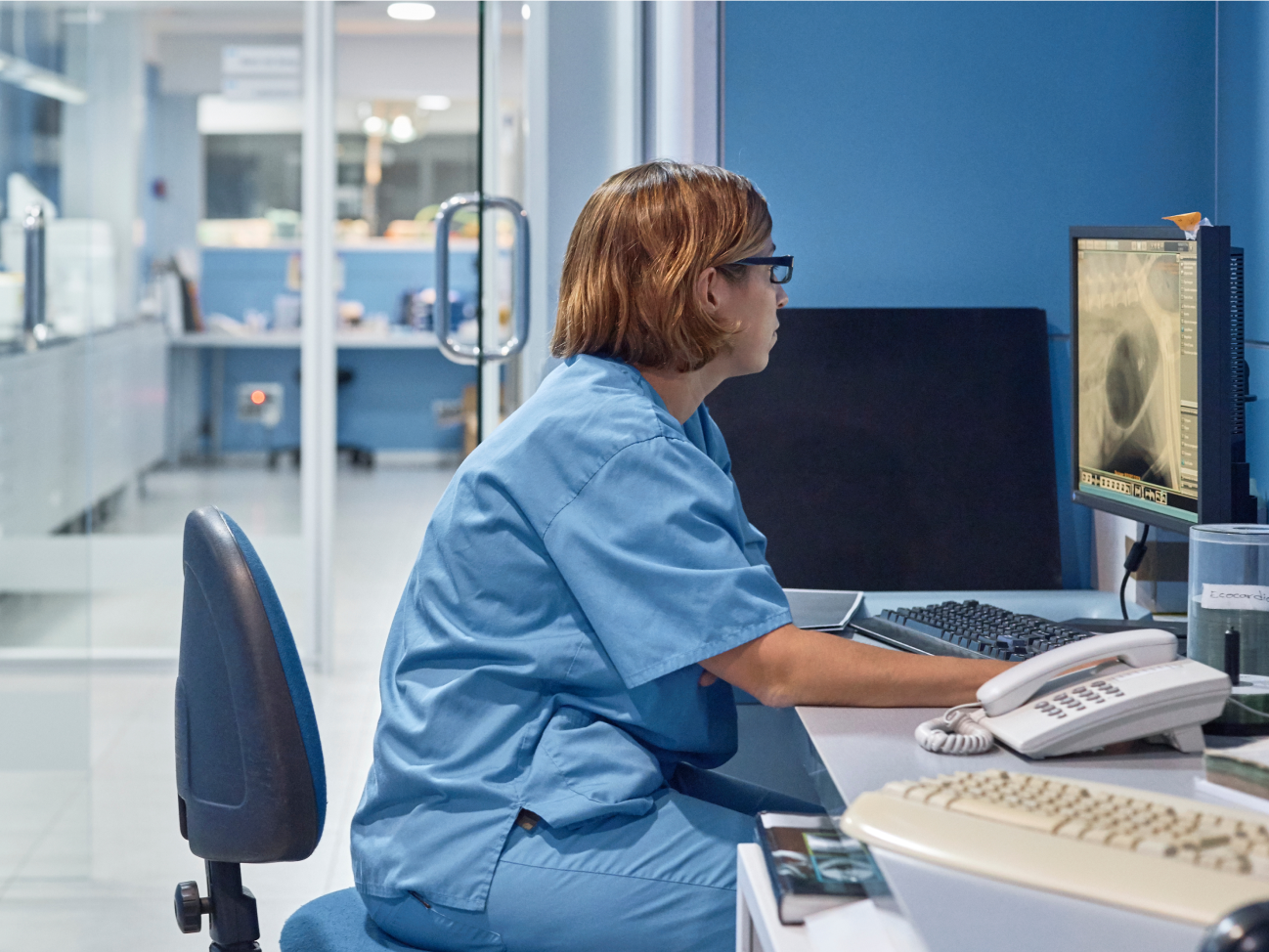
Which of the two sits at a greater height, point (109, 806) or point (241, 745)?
point (241, 745)

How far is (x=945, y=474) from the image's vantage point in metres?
1.89

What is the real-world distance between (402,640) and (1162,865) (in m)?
0.74

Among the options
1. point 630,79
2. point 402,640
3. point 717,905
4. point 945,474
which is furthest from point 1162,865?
point 630,79

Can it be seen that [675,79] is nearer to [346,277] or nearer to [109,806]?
[109,806]

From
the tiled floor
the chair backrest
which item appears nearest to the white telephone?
the chair backrest

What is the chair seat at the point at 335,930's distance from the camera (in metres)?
1.13

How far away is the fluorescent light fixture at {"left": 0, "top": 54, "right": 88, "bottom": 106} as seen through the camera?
8.82 feet

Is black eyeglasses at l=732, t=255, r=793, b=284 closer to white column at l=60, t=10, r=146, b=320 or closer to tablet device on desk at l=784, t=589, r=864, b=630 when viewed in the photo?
tablet device on desk at l=784, t=589, r=864, b=630

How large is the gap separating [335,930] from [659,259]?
0.68 m

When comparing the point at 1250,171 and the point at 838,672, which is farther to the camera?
the point at 1250,171

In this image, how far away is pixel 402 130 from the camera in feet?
29.8

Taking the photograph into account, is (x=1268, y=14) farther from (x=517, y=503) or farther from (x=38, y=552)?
(x=38, y=552)

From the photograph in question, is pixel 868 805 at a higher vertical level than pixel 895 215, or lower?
lower

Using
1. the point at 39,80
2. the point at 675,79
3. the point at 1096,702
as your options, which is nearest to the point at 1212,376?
the point at 1096,702
